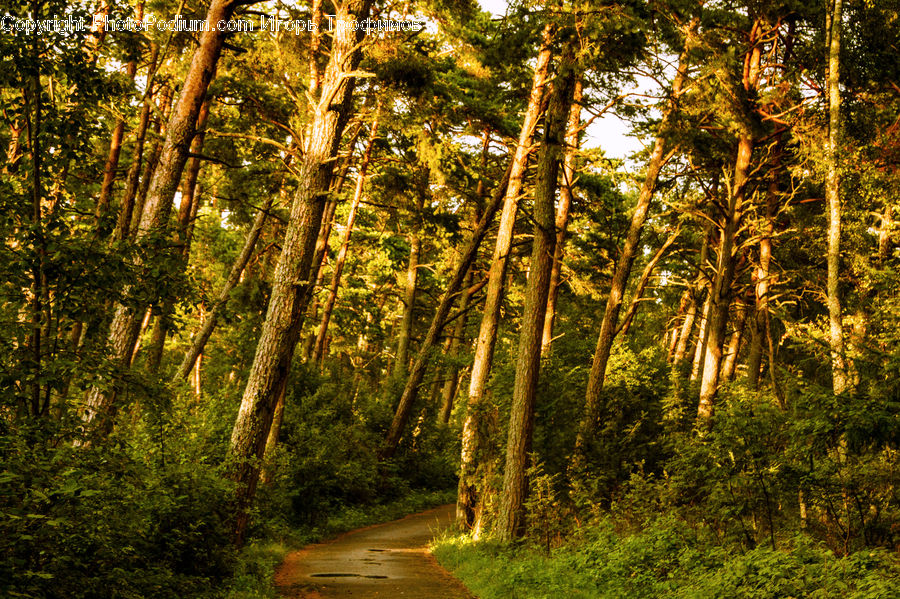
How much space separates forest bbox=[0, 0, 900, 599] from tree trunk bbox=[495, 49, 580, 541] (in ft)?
0.23

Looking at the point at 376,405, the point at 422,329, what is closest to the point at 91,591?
the point at 376,405

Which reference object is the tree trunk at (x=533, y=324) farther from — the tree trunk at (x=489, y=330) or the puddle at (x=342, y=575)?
the tree trunk at (x=489, y=330)

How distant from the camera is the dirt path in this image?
9.78m

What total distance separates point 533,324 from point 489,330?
150 inches

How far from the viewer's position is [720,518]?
1004 cm

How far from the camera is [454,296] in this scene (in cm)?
2316

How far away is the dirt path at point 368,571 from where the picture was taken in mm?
9781

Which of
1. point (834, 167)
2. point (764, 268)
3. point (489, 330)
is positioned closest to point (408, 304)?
point (489, 330)

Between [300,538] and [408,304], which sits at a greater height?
[408,304]

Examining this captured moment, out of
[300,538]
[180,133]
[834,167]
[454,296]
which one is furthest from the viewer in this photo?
[454,296]

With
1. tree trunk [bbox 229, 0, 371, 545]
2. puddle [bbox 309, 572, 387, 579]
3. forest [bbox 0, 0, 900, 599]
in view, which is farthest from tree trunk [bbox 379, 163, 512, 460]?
puddle [bbox 309, 572, 387, 579]

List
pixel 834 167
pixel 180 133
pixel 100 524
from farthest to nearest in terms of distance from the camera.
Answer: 1. pixel 834 167
2. pixel 180 133
3. pixel 100 524

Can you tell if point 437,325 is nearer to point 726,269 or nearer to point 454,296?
point 454,296

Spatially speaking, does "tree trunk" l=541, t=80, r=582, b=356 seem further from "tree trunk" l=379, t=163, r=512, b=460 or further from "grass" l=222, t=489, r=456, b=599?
"grass" l=222, t=489, r=456, b=599
